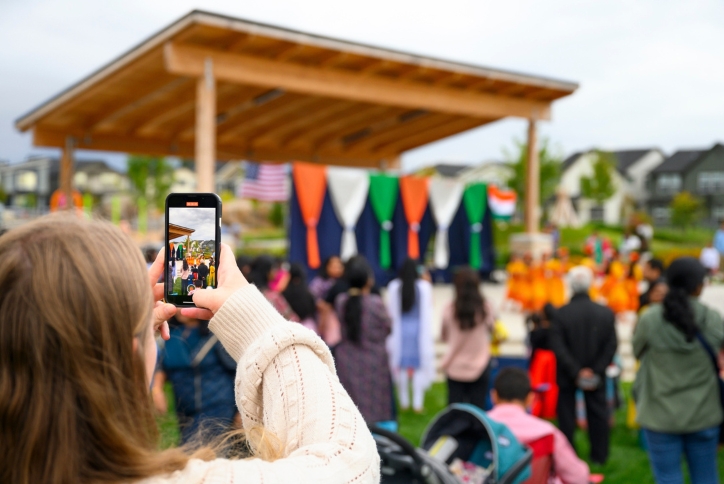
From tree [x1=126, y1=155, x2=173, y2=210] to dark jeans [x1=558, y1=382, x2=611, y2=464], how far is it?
115ft

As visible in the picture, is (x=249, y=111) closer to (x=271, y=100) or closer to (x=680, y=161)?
(x=271, y=100)

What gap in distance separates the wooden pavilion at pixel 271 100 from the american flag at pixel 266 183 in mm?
558

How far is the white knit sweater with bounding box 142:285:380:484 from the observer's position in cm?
91

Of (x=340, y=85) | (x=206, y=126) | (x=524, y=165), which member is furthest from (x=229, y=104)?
(x=524, y=165)

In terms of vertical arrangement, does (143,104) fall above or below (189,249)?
above

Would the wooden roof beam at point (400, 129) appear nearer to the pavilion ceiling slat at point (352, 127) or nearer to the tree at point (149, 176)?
the pavilion ceiling slat at point (352, 127)

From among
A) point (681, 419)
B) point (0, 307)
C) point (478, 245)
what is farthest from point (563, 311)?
point (478, 245)

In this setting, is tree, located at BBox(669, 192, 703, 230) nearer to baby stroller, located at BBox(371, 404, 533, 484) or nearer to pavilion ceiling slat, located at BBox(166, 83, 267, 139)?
pavilion ceiling slat, located at BBox(166, 83, 267, 139)

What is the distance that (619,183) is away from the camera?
177ft

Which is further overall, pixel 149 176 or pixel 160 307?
pixel 149 176

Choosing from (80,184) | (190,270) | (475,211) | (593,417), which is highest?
(80,184)

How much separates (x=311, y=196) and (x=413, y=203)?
6.90ft

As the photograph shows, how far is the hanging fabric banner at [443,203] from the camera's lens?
36.4 ft

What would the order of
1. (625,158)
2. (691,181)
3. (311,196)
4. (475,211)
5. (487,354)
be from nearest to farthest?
1. (487,354)
2. (311,196)
3. (475,211)
4. (691,181)
5. (625,158)
